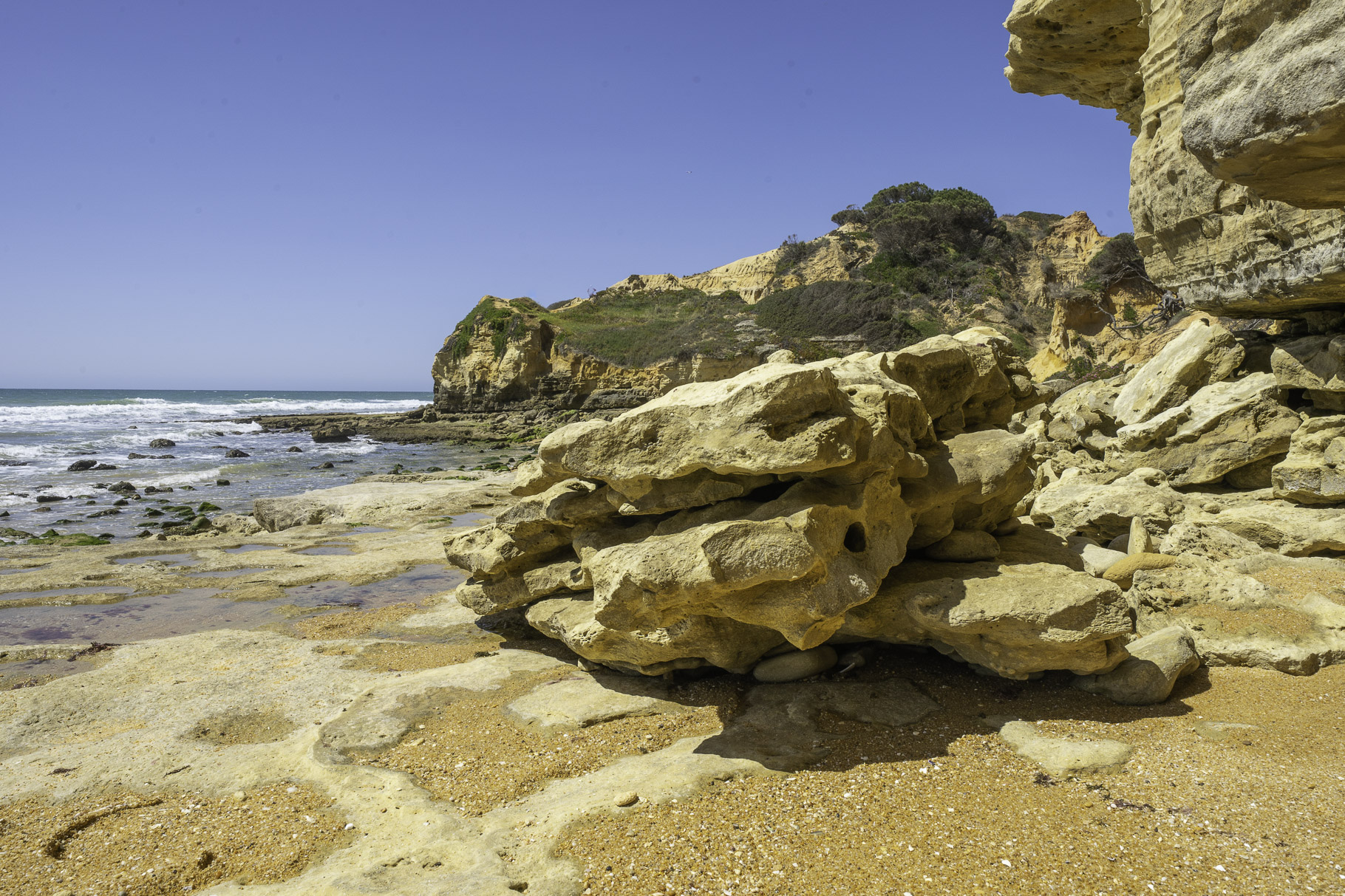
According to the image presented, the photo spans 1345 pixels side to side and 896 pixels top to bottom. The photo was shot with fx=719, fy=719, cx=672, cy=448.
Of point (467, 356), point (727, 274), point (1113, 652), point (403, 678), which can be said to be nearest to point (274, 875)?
point (403, 678)

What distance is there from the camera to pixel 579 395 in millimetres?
51844

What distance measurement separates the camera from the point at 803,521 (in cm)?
529

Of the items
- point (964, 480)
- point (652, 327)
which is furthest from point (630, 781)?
point (652, 327)

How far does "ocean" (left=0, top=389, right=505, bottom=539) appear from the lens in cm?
2183

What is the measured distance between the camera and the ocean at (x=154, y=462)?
21.8 metres

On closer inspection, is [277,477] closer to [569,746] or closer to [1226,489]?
[569,746]

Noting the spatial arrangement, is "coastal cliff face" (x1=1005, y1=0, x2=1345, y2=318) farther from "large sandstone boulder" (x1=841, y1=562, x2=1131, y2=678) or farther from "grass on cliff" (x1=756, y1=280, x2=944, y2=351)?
"grass on cliff" (x1=756, y1=280, x2=944, y2=351)

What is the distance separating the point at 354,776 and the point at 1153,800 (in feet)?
18.3

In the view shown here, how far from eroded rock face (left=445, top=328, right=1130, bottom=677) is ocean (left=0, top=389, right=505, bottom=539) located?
675 inches

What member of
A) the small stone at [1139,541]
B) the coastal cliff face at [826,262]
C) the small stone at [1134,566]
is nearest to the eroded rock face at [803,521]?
the small stone at [1134,566]

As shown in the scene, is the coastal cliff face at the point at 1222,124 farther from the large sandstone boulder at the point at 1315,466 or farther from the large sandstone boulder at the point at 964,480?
the large sandstone boulder at the point at 964,480

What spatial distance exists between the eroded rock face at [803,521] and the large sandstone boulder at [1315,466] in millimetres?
3538

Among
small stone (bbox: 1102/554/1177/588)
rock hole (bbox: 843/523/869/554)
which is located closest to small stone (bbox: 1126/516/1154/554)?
small stone (bbox: 1102/554/1177/588)

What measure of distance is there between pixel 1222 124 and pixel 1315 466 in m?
8.17
